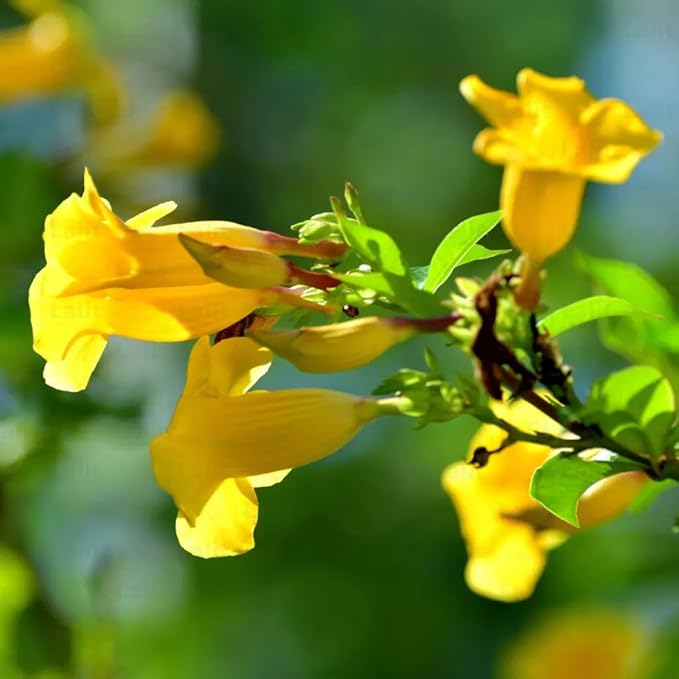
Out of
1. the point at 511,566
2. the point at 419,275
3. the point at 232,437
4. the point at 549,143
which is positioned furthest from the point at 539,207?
the point at 511,566

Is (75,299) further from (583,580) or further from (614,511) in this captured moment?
(583,580)

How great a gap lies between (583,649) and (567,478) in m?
2.18

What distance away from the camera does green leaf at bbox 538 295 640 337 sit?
2.83 feet

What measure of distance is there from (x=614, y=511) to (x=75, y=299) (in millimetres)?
447

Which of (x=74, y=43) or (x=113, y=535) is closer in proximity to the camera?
(x=74, y=43)

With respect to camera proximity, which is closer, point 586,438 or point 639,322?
point 586,438

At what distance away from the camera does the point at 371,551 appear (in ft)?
11.8

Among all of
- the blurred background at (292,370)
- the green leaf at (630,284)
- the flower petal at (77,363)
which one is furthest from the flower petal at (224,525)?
the blurred background at (292,370)

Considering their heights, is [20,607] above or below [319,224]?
below

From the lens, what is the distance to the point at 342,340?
0.83 m

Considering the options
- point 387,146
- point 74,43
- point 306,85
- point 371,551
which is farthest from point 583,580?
point 306,85

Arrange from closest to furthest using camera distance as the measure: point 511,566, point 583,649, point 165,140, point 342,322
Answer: point 342,322 < point 511,566 < point 583,649 < point 165,140

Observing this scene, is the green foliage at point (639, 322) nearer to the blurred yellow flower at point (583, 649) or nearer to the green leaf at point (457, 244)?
the green leaf at point (457, 244)

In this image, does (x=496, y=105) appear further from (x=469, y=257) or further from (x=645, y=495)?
(x=645, y=495)
